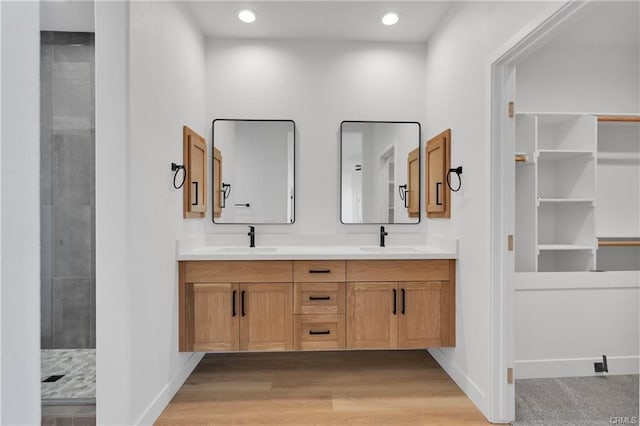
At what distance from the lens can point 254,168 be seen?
9.47 ft

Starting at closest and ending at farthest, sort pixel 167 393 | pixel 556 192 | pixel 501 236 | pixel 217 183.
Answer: pixel 501 236, pixel 167 393, pixel 556 192, pixel 217 183

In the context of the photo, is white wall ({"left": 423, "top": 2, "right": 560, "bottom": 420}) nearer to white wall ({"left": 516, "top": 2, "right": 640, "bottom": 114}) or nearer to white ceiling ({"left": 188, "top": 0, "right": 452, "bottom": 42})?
white ceiling ({"left": 188, "top": 0, "right": 452, "bottom": 42})

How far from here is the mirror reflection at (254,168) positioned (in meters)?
2.87

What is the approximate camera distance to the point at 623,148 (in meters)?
2.73

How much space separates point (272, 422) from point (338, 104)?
242 cm

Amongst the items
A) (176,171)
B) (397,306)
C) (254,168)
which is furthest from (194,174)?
(397,306)

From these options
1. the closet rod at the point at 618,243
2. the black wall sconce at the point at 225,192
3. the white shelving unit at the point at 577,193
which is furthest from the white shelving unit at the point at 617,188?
the black wall sconce at the point at 225,192

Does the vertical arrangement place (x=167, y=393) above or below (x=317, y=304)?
below

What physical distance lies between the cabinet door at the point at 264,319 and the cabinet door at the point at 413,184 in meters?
1.37

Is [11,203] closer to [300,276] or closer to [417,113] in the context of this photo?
[300,276]

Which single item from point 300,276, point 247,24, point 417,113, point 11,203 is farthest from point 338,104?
point 11,203

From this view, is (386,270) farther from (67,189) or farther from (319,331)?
(67,189)

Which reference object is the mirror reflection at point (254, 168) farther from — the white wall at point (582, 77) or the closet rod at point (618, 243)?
the closet rod at point (618, 243)

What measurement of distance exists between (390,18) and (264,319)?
2454 mm
